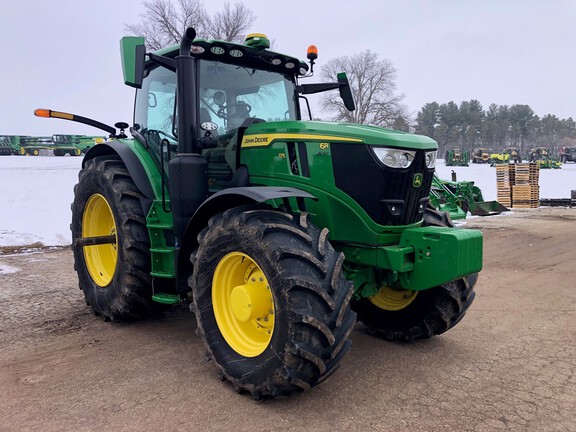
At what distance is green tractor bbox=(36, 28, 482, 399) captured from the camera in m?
3.00

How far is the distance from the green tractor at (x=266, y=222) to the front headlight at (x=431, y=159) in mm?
11

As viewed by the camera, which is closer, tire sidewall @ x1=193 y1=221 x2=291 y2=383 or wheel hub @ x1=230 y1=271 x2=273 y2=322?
tire sidewall @ x1=193 y1=221 x2=291 y2=383

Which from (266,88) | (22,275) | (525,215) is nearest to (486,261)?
(266,88)

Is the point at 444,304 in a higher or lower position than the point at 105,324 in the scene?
higher

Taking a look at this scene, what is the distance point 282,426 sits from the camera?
2.89m

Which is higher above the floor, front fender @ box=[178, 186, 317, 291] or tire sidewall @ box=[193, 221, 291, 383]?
front fender @ box=[178, 186, 317, 291]

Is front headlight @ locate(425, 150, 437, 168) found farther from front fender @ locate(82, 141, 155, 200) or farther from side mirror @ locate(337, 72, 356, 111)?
front fender @ locate(82, 141, 155, 200)

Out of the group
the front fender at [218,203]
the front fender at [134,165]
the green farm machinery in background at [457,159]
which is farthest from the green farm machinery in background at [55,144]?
the front fender at [218,203]

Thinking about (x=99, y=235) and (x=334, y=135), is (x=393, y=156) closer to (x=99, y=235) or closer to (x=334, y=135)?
(x=334, y=135)

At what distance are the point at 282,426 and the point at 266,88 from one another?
2.99m

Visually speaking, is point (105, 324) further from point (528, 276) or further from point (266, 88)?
point (528, 276)

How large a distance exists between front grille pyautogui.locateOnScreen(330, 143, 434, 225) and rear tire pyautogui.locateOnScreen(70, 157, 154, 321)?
6.72 ft

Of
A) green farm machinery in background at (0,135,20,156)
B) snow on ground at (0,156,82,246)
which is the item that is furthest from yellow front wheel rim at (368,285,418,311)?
green farm machinery in background at (0,135,20,156)

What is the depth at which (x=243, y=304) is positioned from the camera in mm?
3232
